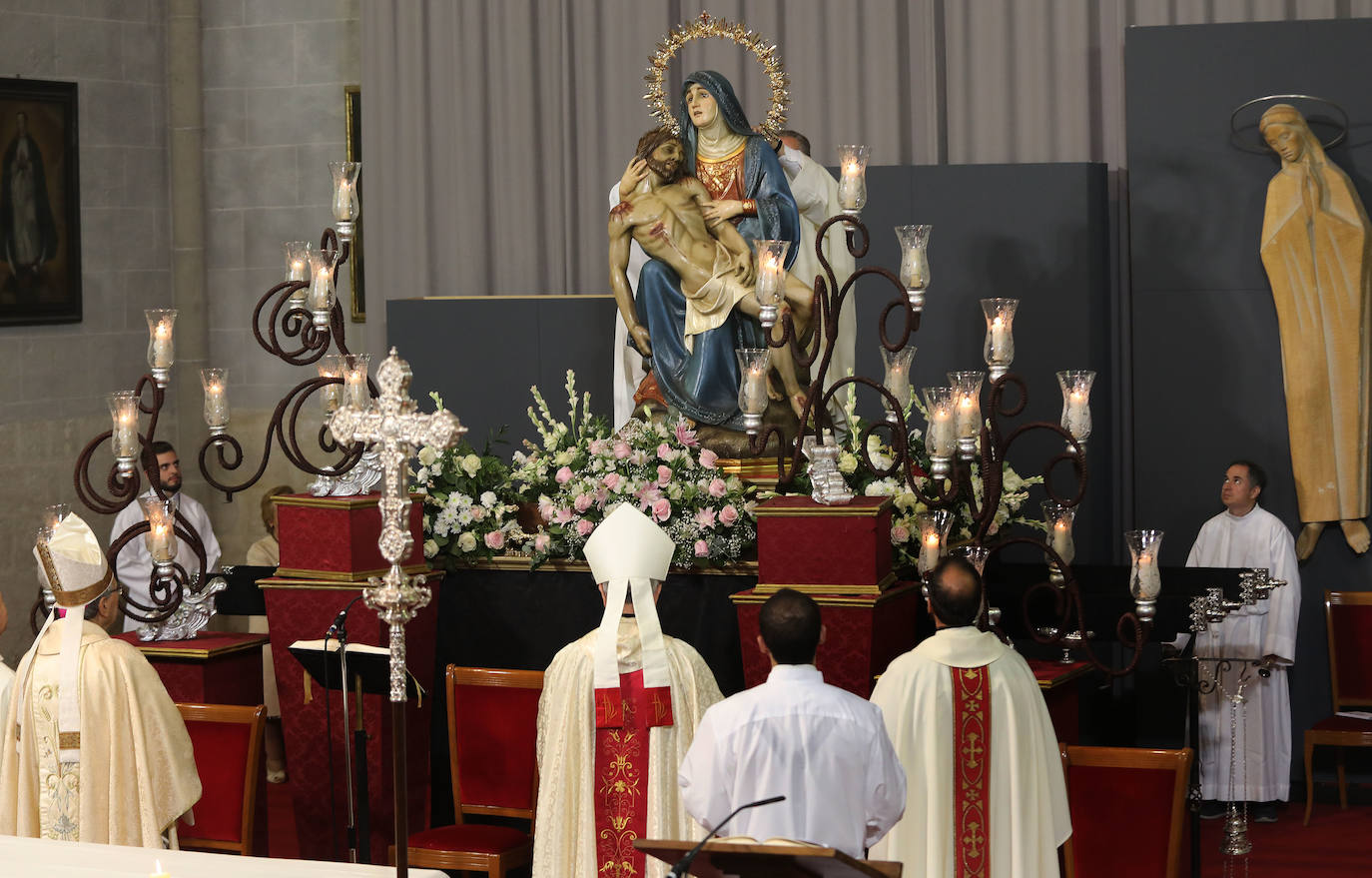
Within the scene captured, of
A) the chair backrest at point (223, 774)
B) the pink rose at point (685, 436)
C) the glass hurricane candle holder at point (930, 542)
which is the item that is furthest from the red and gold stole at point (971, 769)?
the chair backrest at point (223, 774)

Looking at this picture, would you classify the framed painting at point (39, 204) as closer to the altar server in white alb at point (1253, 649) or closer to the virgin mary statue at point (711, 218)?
the virgin mary statue at point (711, 218)

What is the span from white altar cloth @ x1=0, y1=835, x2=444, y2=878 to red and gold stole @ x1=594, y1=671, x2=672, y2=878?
4.24 ft

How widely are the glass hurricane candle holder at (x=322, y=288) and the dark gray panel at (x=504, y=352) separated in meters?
4.02

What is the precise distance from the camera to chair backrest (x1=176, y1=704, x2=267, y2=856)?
632 centimetres

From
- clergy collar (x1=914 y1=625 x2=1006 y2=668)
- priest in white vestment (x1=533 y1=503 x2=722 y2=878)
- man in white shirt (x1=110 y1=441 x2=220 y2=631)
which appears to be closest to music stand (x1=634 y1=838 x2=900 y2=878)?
clergy collar (x1=914 y1=625 x2=1006 y2=668)

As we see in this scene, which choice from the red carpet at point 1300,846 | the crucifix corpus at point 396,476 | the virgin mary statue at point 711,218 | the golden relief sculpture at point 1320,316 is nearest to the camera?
the crucifix corpus at point 396,476

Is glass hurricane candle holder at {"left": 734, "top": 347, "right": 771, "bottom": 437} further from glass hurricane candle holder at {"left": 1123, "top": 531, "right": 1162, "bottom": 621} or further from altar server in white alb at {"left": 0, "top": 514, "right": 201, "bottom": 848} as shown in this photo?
altar server in white alb at {"left": 0, "top": 514, "right": 201, "bottom": 848}

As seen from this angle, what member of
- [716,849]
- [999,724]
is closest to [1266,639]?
[999,724]

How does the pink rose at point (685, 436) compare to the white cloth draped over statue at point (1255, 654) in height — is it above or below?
above

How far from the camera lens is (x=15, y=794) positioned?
244 inches

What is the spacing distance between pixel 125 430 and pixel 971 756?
334 centimetres

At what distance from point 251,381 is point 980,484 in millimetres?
7258

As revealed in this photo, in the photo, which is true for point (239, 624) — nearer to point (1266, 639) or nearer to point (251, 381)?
point (251, 381)

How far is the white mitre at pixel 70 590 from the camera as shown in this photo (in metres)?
5.95
